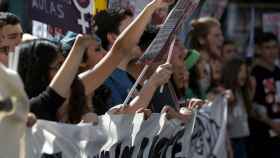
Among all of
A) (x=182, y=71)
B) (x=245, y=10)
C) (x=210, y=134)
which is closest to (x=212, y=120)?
(x=210, y=134)

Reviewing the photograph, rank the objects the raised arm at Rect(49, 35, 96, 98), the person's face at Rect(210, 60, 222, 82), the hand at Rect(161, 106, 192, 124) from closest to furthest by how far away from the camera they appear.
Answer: the raised arm at Rect(49, 35, 96, 98)
the hand at Rect(161, 106, 192, 124)
the person's face at Rect(210, 60, 222, 82)

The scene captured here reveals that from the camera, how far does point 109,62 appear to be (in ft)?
19.8

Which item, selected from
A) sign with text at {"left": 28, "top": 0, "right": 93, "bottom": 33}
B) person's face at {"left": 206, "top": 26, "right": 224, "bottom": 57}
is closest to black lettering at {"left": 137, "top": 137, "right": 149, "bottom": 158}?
sign with text at {"left": 28, "top": 0, "right": 93, "bottom": 33}

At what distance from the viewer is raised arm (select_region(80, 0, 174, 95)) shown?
5.98 m

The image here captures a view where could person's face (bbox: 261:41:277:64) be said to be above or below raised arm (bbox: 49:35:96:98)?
below

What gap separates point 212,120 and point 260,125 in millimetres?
1848

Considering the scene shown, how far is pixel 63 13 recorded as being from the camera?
618cm

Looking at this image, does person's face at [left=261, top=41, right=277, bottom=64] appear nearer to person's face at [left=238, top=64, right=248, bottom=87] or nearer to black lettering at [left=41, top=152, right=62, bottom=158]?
person's face at [left=238, top=64, right=248, bottom=87]

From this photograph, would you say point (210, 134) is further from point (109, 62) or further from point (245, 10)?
point (245, 10)

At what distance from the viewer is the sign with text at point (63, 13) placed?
610 centimetres

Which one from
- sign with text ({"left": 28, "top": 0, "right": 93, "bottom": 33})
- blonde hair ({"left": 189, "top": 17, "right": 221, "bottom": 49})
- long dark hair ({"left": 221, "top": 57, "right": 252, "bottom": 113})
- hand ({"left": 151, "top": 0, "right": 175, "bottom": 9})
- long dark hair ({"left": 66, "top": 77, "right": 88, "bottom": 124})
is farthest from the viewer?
long dark hair ({"left": 221, "top": 57, "right": 252, "bottom": 113})

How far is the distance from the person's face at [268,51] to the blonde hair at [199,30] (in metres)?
0.94

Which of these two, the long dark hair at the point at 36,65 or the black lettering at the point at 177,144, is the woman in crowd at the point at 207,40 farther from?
the long dark hair at the point at 36,65

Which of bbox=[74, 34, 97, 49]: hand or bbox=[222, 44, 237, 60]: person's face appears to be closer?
bbox=[74, 34, 97, 49]: hand
